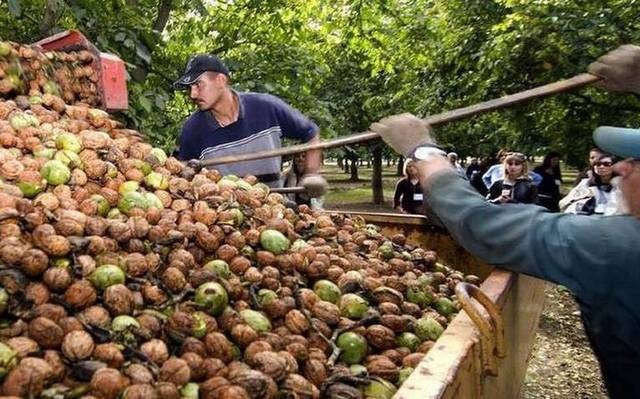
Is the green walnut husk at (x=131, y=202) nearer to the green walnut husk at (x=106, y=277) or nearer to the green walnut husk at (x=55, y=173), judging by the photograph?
the green walnut husk at (x=55, y=173)

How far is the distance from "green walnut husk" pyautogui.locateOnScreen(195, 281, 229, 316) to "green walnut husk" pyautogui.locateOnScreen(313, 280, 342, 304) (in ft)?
1.58

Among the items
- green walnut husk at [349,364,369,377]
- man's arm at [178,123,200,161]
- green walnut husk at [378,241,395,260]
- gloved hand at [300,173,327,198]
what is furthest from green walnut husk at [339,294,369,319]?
man's arm at [178,123,200,161]

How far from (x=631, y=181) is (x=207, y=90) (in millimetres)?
3110

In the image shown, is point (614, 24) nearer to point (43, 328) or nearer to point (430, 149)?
point (430, 149)

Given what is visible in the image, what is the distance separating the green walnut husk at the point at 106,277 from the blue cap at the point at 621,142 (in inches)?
71.1

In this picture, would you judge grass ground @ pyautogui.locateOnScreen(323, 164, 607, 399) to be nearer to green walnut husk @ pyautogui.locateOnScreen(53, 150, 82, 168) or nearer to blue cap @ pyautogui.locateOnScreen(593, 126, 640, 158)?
blue cap @ pyautogui.locateOnScreen(593, 126, 640, 158)

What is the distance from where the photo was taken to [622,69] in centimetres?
269

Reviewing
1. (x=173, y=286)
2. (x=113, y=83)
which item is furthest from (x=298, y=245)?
(x=113, y=83)

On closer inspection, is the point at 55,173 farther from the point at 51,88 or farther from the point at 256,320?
the point at 51,88

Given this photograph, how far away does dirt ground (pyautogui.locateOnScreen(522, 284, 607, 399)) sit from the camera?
16.1 feet

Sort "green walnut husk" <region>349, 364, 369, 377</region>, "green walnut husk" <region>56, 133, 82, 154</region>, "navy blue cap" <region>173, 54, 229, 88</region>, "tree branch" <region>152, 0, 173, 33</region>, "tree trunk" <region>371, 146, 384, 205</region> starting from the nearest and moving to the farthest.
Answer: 1. "green walnut husk" <region>349, 364, 369, 377</region>
2. "green walnut husk" <region>56, 133, 82, 154</region>
3. "navy blue cap" <region>173, 54, 229, 88</region>
4. "tree branch" <region>152, 0, 173, 33</region>
5. "tree trunk" <region>371, 146, 384, 205</region>

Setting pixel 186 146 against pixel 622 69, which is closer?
pixel 622 69

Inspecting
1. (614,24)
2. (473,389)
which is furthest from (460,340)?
(614,24)

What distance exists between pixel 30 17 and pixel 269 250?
14.5 ft
